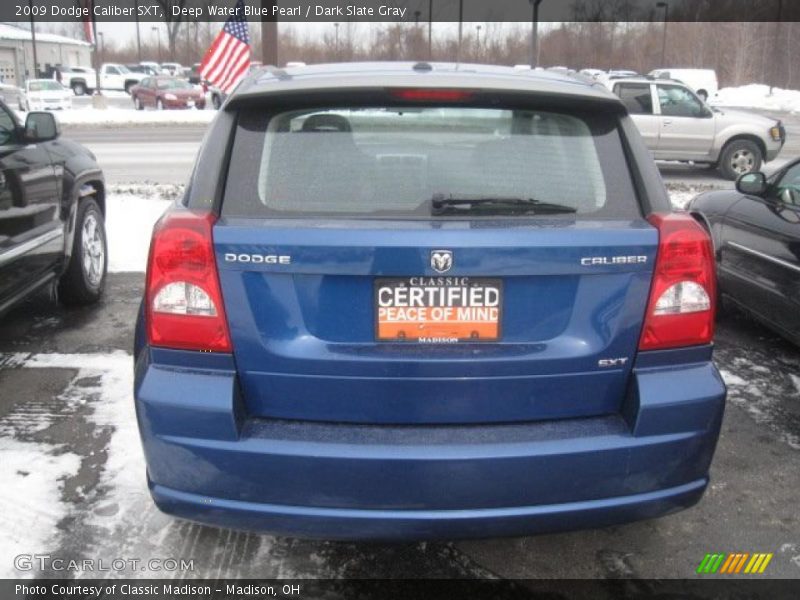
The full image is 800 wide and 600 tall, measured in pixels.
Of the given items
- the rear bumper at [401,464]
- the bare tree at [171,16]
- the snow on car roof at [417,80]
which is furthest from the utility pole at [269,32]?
the bare tree at [171,16]

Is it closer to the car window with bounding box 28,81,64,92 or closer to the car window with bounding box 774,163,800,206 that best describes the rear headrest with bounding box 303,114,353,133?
the car window with bounding box 774,163,800,206

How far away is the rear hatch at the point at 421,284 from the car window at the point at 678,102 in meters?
13.5

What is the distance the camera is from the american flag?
13898 millimetres

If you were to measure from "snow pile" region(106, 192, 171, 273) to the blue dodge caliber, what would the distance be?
14.7 feet

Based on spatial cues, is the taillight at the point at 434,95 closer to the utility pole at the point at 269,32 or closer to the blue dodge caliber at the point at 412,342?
the blue dodge caliber at the point at 412,342

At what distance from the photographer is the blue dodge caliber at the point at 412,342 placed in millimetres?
2350

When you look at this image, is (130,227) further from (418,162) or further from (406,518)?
(406,518)

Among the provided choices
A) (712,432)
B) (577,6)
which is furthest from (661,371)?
(577,6)

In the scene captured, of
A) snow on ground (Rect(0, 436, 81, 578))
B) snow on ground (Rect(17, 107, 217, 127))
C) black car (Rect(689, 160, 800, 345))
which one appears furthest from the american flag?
snow on ground (Rect(17, 107, 217, 127))

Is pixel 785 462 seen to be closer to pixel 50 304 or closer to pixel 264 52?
pixel 50 304

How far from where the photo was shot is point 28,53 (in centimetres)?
6738

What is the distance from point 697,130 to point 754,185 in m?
10.6

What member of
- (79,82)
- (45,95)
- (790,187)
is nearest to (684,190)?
(790,187)

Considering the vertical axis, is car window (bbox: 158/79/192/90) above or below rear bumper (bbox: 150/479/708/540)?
above
